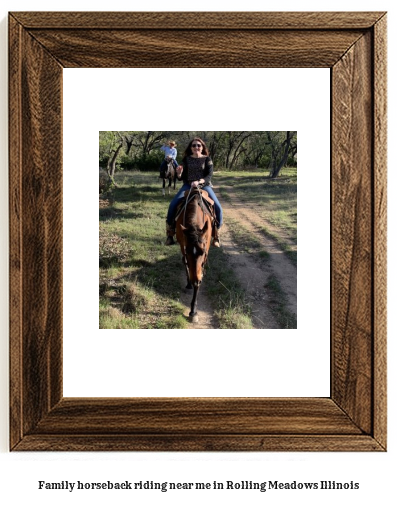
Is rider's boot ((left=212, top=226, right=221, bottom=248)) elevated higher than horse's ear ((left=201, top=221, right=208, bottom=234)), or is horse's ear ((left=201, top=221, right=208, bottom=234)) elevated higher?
horse's ear ((left=201, top=221, right=208, bottom=234))

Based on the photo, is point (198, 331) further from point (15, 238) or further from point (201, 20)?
point (201, 20)

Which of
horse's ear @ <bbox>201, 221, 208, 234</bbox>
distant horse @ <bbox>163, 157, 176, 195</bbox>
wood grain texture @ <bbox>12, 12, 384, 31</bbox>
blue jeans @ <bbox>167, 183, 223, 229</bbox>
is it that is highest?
wood grain texture @ <bbox>12, 12, 384, 31</bbox>

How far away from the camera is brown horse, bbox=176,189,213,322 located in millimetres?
2541

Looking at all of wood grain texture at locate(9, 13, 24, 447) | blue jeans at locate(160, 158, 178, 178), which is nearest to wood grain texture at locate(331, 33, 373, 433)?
blue jeans at locate(160, 158, 178, 178)

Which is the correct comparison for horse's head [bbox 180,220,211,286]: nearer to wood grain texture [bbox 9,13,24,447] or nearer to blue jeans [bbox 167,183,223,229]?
blue jeans [bbox 167,183,223,229]

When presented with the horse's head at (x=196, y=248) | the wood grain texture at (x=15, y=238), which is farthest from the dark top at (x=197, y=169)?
the wood grain texture at (x=15, y=238)

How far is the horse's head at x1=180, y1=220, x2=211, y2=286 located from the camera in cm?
254

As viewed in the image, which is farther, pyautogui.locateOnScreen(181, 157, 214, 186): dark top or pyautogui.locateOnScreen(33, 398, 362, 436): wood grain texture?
pyautogui.locateOnScreen(181, 157, 214, 186): dark top

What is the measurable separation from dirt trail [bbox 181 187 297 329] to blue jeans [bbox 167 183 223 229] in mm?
36

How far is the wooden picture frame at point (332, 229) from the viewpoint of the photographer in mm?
2461

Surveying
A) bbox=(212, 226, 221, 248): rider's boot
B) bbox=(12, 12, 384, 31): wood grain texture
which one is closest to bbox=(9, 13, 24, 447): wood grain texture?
bbox=(12, 12, 384, 31): wood grain texture
